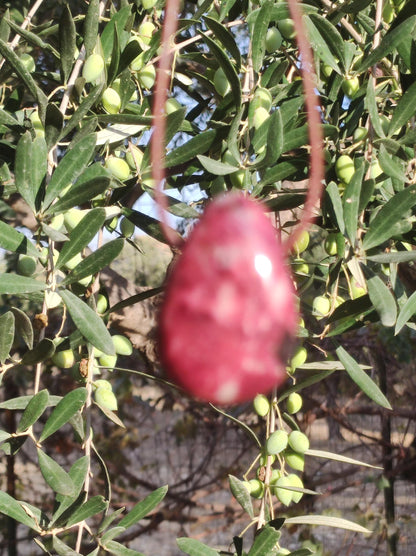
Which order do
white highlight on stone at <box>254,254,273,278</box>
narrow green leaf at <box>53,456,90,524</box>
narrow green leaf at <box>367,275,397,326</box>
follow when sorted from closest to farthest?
white highlight on stone at <box>254,254,273,278</box>
narrow green leaf at <box>367,275,397,326</box>
narrow green leaf at <box>53,456,90,524</box>

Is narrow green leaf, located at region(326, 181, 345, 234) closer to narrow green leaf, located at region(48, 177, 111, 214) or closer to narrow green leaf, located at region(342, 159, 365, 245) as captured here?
narrow green leaf, located at region(342, 159, 365, 245)

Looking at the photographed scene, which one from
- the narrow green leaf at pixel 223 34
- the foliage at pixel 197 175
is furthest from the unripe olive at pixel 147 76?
the narrow green leaf at pixel 223 34

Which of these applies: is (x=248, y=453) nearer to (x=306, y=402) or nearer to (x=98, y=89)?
(x=306, y=402)

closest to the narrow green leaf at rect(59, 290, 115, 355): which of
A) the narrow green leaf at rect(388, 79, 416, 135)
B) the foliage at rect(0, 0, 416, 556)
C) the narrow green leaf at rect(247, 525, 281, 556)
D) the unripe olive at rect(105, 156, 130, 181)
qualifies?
the foliage at rect(0, 0, 416, 556)

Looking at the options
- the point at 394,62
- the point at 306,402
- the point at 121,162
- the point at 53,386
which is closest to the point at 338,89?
the point at 394,62

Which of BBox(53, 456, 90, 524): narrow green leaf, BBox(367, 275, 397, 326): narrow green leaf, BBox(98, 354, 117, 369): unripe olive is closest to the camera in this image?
BBox(367, 275, 397, 326): narrow green leaf

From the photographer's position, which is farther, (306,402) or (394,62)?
(306,402)
